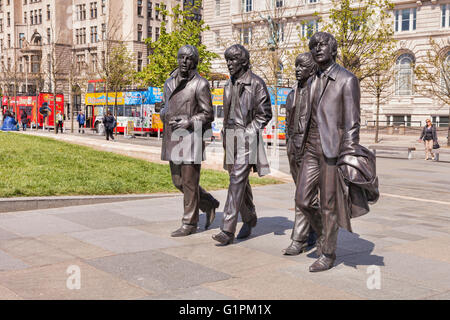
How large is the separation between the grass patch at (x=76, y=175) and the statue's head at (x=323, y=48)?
551 cm

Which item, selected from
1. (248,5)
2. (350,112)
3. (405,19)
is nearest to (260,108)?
(350,112)

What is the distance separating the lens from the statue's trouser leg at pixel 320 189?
16.4 feet

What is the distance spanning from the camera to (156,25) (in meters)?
77.7

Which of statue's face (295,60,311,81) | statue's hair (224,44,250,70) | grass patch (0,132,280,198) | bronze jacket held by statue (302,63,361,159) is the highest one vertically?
statue's hair (224,44,250,70)

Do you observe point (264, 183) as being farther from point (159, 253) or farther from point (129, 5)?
point (129, 5)

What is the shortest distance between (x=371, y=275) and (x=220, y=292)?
4.76ft

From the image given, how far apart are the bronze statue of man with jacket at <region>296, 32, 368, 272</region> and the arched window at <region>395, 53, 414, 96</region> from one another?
44.7 meters

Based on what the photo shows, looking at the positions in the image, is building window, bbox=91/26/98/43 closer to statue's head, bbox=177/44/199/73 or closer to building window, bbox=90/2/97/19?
building window, bbox=90/2/97/19

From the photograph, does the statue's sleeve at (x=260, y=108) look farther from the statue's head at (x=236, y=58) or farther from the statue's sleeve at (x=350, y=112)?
the statue's sleeve at (x=350, y=112)

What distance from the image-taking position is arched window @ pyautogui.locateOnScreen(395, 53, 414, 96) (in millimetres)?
47734

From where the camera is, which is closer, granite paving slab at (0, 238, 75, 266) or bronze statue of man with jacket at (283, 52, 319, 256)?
granite paving slab at (0, 238, 75, 266)

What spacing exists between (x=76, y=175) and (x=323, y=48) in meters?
6.90

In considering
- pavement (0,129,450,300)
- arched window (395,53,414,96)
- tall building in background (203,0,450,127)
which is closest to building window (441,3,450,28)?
tall building in background (203,0,450,127)
